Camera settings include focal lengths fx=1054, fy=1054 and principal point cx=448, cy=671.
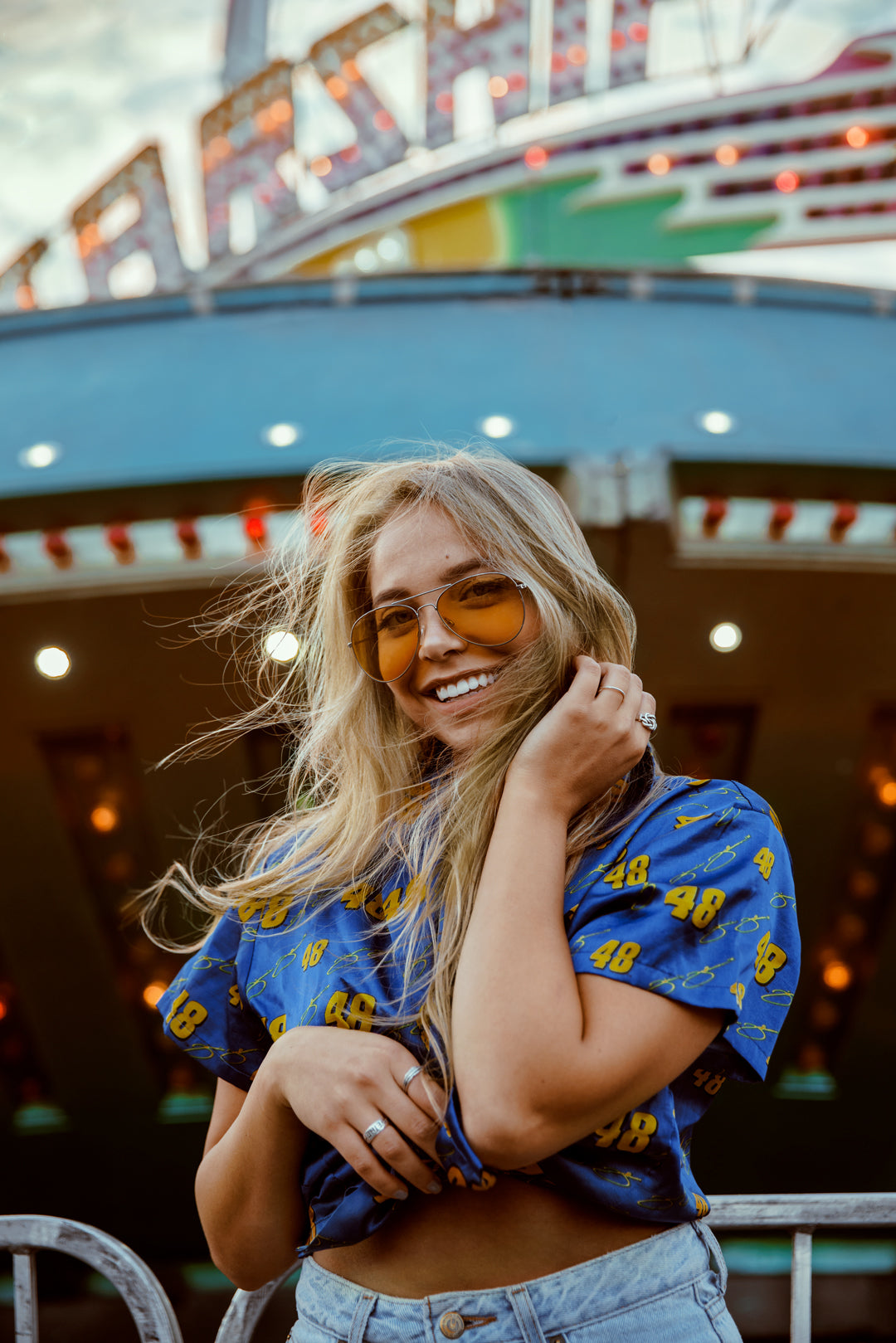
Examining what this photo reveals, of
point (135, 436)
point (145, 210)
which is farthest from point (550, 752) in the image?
point (145, 210)

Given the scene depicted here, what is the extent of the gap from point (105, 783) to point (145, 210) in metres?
3.47

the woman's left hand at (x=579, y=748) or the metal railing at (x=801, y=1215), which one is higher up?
the woman's left hand at (x=579, y=748)

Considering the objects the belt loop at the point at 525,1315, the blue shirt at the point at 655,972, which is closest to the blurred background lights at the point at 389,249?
the blue shirt at the point at 655,972

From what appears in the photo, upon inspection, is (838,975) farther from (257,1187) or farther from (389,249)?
(389,249)

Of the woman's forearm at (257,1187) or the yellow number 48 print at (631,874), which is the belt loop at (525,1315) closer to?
the woman's forearm at (257,1187)

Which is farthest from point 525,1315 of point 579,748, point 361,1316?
point 579,748

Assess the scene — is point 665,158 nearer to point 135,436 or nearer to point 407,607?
point 135,436

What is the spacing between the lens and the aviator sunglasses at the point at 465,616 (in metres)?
1.38

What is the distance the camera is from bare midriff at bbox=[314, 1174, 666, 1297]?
1.14 metres

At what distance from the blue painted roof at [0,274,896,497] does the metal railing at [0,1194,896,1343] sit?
3137mm

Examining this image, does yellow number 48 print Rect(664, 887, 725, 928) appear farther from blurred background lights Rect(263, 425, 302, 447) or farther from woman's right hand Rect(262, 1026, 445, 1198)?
blurred background lights Rect(263, 425, 302, 447)

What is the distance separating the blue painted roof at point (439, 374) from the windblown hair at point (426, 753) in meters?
2.70

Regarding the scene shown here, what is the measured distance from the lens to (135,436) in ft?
14.5

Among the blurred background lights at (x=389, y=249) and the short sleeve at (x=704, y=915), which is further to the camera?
the blurred background lights at (x=389, y=249)
